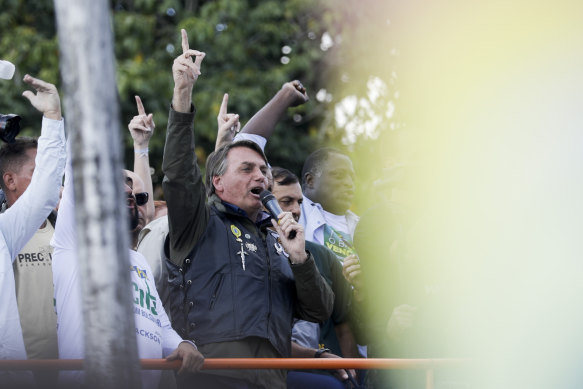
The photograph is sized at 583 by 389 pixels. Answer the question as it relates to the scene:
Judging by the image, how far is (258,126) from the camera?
14.9 ft

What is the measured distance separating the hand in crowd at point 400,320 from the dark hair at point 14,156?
1.91 metres

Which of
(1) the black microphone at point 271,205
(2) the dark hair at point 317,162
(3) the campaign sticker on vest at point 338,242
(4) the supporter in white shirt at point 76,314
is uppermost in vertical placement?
(2) the dark hair at point 317,162

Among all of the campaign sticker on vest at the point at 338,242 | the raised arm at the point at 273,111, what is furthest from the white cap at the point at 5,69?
the campaign sticker on vest at the point at 338,242

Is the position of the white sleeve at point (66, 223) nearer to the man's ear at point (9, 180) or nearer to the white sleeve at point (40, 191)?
the white sleeve at point (40, 191)

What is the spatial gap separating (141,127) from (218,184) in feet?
2.01

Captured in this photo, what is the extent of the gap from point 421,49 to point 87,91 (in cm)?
448

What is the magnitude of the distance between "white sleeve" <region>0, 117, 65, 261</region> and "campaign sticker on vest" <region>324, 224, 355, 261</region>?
2.08 meters

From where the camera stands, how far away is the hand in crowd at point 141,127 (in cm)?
434

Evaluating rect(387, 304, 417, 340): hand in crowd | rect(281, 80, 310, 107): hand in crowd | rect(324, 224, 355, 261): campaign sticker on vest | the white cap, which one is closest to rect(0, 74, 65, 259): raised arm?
the white cap

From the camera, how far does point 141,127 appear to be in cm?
434

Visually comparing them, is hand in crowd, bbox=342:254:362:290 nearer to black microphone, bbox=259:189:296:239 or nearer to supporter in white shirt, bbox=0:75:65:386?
black microphone, bbox=259:189:296:239

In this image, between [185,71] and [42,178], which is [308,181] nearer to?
[185,71]

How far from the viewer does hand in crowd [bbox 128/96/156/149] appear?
4340mm

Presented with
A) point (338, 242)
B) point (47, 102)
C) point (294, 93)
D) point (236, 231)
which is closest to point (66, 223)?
point (47, 102)
